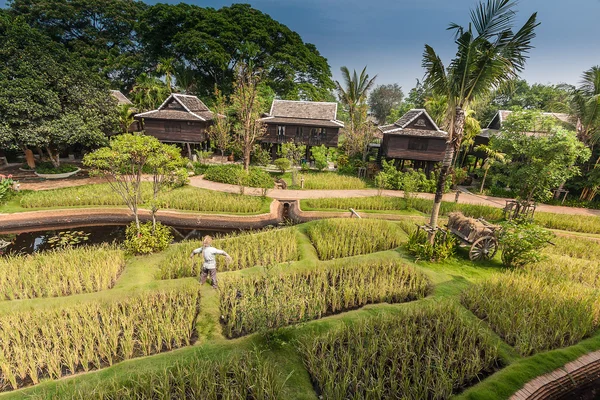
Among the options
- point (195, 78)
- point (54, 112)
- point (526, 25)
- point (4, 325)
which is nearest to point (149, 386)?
point (4, 325)

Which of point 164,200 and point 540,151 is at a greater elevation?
point 540,151

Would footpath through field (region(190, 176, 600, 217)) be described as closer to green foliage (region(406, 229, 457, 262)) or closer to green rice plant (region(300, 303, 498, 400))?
green foliage (region(406, 229, 457, 262))

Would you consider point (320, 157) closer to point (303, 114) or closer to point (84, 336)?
point (303, 114)

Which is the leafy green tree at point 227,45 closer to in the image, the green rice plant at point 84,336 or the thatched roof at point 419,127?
the thatched roof at point 419,127

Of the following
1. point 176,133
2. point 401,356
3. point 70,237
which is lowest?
point 70,237

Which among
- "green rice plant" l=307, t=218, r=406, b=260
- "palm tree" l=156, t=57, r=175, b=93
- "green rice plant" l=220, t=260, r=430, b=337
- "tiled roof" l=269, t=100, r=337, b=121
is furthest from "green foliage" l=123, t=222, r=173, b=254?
"palm tree" l=156, t=57, r=175, b=93

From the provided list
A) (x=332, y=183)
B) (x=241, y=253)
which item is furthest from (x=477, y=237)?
(x=332, y=183)
